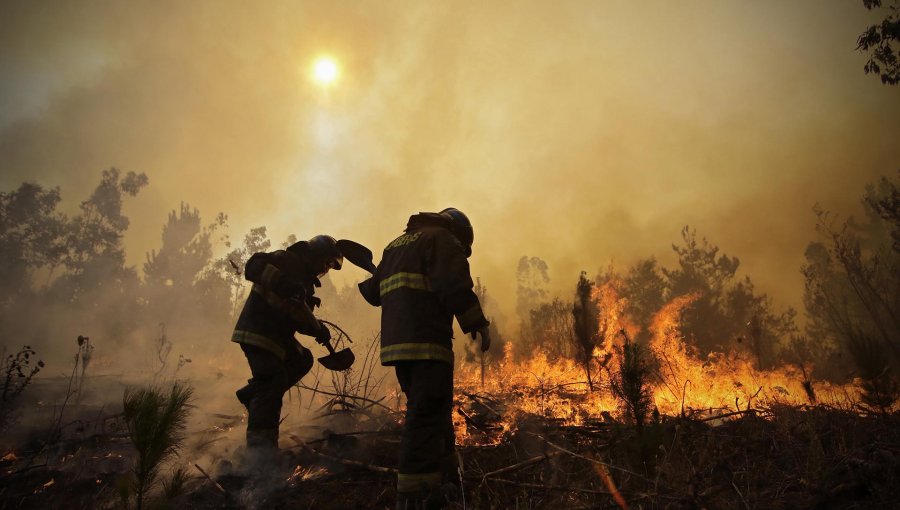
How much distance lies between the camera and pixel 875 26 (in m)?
10.5

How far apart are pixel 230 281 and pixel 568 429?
46.3 meters

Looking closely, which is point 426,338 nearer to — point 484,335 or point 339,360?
point 484,335

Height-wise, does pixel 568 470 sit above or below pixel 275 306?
below

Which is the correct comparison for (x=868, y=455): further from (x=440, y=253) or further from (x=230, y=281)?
(x=230, y=281)

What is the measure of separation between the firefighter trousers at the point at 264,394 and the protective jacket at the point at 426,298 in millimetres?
1760

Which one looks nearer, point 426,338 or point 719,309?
point 426,338

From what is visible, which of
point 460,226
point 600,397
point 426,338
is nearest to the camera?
point 426,338

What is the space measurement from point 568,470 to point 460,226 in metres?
2.43

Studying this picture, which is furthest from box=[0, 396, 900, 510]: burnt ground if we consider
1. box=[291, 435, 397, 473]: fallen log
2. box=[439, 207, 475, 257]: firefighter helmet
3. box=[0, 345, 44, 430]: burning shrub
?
box=[439, 207, 475, 257]: firefighter helmet

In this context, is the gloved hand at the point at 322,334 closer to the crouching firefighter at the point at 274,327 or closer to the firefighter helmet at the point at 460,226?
the crouching firefighter at the point at 274,327

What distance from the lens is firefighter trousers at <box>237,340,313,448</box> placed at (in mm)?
3967

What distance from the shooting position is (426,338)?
315 cm

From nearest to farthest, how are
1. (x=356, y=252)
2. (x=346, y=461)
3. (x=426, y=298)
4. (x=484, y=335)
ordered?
1. (x=426, y=298)
2. (x=484, y=335)
3. (x=346, y=461)
4. (x=356, y=252)

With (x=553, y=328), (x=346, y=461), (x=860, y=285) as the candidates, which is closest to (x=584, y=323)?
(x=346, y=461)
